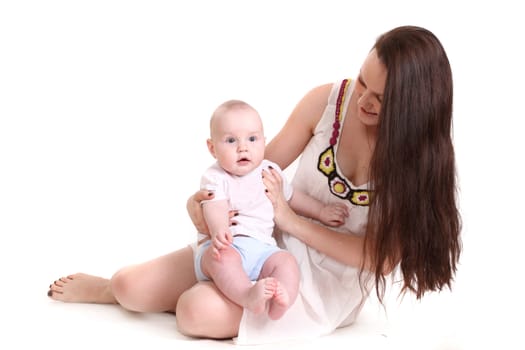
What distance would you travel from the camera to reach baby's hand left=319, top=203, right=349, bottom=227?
2721mm

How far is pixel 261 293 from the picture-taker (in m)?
2.44

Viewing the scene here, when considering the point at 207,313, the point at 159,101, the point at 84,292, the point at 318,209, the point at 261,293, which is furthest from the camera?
the point at 159,101

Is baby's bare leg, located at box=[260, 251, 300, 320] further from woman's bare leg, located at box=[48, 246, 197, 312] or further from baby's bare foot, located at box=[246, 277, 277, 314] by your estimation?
woman's bare leg, located at box=[48, 246, 197, 312]

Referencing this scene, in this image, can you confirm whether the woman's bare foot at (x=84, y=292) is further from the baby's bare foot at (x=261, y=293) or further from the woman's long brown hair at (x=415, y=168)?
the woman's long brown hair at (x=415, y=168)

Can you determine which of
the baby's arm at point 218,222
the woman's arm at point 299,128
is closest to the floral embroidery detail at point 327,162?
the woman's arm at point 299,128

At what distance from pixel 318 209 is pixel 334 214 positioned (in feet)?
0.18

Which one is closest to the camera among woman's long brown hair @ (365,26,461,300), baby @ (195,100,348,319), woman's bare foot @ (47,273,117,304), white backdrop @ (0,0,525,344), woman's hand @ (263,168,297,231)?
woman's long brown hair @ (365,26,461,300)

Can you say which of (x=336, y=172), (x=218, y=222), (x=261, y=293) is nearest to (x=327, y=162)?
(x=336, y=172)

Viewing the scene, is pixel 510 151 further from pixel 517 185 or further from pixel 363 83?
pixel 363 83

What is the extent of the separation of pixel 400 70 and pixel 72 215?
5.51ft

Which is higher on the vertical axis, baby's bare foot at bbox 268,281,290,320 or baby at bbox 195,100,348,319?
baby at bbox 195,100,348,319

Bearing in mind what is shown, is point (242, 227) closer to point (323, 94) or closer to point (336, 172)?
point (336, 172)

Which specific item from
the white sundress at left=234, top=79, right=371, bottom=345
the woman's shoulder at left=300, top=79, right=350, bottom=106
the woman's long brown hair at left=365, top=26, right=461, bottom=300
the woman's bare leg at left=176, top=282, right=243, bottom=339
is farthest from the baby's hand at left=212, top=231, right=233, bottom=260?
the woman's shoulder at left=300, top=79, right=350, bottom=106

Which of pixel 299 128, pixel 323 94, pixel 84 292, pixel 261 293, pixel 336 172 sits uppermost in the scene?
pixel 323 94
